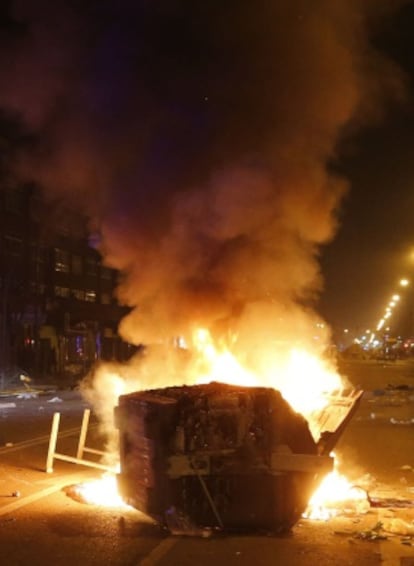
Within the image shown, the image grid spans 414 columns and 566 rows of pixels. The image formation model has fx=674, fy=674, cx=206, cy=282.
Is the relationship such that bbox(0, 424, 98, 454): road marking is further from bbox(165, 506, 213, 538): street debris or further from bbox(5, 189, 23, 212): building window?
bbox(5, 189, 23, 212): building window

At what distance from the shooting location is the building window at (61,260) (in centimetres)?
4165

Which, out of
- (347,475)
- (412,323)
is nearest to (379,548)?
(347,475)

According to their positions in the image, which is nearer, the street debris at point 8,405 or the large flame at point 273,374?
the large flame at point 273,374

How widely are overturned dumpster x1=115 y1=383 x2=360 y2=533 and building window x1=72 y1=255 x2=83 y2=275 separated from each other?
3881cm

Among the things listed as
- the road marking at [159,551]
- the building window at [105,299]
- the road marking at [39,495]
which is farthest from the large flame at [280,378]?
the building window at [105,299]

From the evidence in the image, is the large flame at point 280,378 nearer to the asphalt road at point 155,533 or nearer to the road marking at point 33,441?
the asphalt road at point 155,533

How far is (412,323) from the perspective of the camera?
7656 centimetres

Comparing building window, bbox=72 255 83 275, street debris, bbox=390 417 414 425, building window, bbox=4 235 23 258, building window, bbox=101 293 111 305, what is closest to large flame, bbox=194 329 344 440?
street debris, bbox=390 417 414 425

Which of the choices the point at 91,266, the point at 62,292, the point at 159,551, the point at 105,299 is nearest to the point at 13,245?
the point at 62,292

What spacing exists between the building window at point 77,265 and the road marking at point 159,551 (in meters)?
39.1

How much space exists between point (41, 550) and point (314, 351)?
18.5 ft

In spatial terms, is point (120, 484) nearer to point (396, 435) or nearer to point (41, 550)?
point (41, 550)

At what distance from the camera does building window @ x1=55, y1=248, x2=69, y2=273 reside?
4165 centimetres

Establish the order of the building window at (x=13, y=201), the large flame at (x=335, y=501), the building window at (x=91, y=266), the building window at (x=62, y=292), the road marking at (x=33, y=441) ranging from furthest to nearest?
the building window at (x=91, y=266) < the building window at (x=62, y=292) < the building window at (x=13, y=201) < the road marking at (x=33, y=441) < the large flame at (x=335, y=501)
